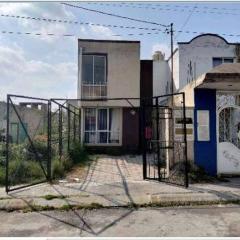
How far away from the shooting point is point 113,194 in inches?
377

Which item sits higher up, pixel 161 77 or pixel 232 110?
pixel 161 77

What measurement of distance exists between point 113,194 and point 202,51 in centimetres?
1703

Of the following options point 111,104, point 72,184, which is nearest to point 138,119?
point 111,104

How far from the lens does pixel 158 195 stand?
9.27 metres

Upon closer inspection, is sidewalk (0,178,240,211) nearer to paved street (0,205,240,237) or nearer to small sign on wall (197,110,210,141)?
paved street (0,205,240,237)

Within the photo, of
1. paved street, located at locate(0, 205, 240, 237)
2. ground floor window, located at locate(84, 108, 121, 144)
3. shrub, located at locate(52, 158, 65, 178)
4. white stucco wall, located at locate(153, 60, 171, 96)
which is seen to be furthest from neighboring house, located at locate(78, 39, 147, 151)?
paved street, located at locate(0, 205, 240, 237)

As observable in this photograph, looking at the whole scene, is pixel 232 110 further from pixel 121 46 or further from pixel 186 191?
pixel 121 46

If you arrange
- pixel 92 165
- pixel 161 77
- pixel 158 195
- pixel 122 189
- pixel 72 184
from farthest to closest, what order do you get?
pixel 161 77 → pixel 92 165 → pixel 72 184 → pixel 122 189 → pixel 158 195

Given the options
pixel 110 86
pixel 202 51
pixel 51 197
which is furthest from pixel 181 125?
pixel 202 51

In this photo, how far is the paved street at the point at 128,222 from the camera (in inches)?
259

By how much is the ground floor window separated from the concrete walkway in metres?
11.0

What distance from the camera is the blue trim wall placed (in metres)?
12.1

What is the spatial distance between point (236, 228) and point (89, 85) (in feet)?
54.7

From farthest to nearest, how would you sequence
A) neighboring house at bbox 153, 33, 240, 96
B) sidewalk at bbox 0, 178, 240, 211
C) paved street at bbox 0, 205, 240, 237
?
1. neighboring house at bbox 153, 33, 240, 96
2. sidewalk at bbox 0, 178, 240, 211
3. paved street at bbox 0, 205, 240, 237
